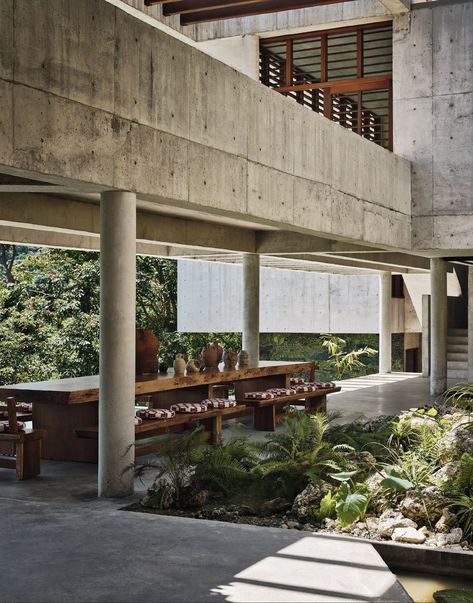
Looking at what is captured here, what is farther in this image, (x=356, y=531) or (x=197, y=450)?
(x=197, y=450)

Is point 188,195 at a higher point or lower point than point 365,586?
higher

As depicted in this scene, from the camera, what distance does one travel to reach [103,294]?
7852mm

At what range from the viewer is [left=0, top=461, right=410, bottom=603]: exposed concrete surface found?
5.22 meters

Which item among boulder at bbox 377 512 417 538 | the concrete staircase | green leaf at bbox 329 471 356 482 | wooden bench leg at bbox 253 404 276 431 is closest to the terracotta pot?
wooden bench leg at bbox 253 404 276 431

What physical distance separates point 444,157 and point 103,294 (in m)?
9.27

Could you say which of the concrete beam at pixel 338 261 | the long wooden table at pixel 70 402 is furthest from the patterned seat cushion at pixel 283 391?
the concrete beam at pixel 338 261

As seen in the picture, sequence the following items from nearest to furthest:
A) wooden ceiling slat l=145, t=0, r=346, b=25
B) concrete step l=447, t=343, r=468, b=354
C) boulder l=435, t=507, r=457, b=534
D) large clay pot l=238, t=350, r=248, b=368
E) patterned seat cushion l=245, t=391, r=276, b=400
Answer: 1. boulder l=435, t=507, r=457, b=534
2. wooden ceiling slat l=145, t=0, r=346, b=25
3. patterned seat cushion l=245, t=391, r=276, b=400
4. large clay pot l=238, t=350, r=248, b=368
5. concrete step l=447, t=343, r=468, b=354

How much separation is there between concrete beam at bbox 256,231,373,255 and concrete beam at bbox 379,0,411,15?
4.18 m

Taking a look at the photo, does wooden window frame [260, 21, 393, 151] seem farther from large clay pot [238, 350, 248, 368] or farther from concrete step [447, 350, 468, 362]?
concrete step [447, 350, 468, 362]

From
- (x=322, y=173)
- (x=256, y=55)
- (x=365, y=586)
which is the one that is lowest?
(x=365, y=586)

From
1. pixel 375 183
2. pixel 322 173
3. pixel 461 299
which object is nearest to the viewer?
pixel 322 173

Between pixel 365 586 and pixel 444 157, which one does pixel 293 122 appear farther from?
pixel 365 586

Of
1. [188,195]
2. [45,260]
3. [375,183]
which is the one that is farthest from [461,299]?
[188,195]

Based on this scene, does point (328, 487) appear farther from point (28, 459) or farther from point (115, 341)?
point (28, 459)
